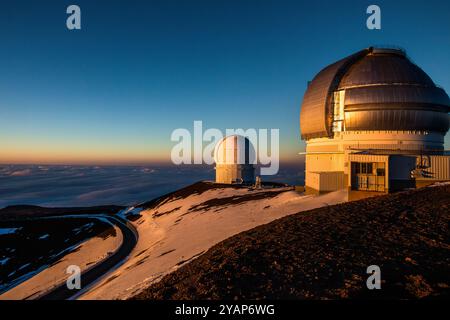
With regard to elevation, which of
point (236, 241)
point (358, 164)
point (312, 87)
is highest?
point (312, 87)

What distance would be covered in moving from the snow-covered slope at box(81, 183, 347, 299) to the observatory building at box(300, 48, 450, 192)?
11.5 ft

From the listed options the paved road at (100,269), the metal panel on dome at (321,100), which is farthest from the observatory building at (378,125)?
the paved road at (100,269)

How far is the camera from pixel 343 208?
17.6 m

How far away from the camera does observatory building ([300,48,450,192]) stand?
2485cm

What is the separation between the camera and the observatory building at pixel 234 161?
180ft

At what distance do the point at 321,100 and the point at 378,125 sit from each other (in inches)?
235

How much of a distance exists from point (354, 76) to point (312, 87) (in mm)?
4649

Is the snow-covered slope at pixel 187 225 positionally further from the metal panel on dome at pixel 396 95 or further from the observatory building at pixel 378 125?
the metal panel on dome at pixel 396 95

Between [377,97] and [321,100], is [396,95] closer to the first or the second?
[377,97]

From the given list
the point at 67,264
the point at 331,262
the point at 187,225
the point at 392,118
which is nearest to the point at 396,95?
the point at 392,118

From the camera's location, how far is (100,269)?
2027cm

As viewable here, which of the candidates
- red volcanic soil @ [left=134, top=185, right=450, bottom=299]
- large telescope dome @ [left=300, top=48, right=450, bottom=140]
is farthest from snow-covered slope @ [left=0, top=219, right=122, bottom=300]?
large telescope dome @ [left=300, top=48, right=450, bottom=140]
